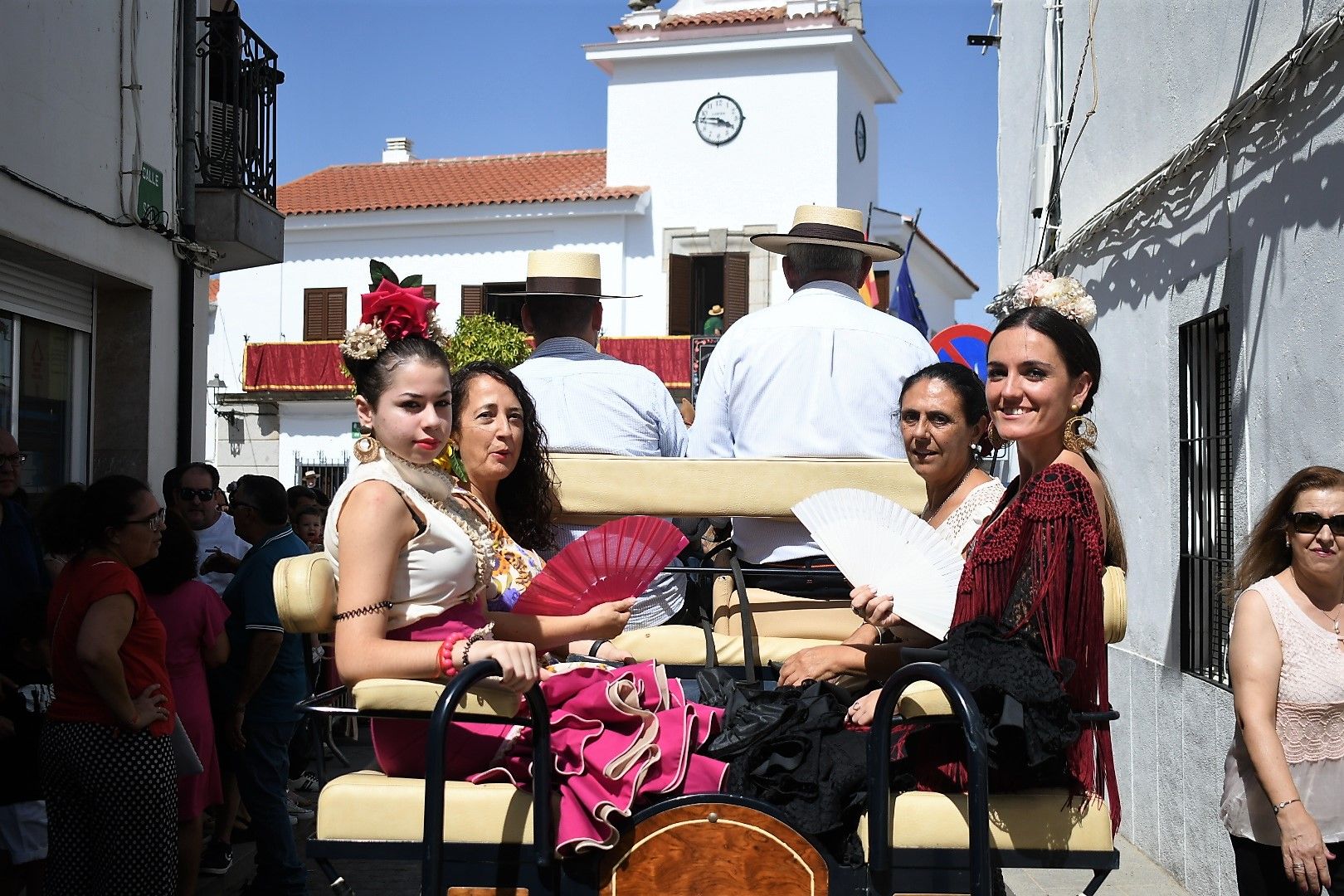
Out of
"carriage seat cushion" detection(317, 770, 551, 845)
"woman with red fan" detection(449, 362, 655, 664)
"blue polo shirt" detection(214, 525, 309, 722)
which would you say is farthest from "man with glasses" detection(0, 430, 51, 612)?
"carriage seat cushion" detection(317, 770, 551, 845)

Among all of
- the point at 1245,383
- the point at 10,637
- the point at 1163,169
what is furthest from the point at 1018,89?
the point at 10,637

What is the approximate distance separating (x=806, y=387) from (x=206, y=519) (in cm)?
498

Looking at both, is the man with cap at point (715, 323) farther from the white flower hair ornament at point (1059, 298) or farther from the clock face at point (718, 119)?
the white flower hair ornament at point (1059, 298)

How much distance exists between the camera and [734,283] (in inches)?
1195

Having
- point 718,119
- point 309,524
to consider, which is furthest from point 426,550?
point 718,119

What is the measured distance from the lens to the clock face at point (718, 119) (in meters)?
30.8

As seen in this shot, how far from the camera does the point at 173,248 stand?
35.6ft

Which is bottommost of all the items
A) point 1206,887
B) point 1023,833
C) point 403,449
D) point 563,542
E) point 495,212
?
point 1206,887

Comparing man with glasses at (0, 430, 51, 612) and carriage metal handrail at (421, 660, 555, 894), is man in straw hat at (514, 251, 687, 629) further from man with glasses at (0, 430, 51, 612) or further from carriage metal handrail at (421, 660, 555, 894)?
man with glasses at (0, 430, 51, 612)

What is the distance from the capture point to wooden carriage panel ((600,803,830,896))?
10.1 feet

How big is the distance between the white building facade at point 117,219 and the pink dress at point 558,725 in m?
6.17

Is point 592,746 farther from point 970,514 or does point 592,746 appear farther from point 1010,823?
point 970,514

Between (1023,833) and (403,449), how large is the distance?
1.75 m

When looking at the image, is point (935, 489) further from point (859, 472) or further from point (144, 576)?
point (144, 576)
